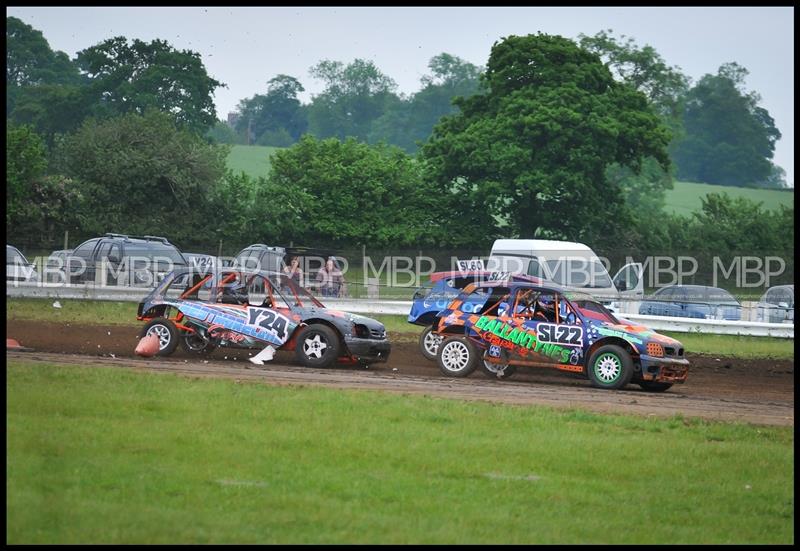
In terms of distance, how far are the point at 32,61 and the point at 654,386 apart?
271 ft

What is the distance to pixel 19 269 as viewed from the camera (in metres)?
31.8

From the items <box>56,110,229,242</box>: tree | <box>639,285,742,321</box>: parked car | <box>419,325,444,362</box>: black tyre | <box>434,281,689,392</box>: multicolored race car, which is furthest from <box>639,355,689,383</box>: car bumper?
<box>56,110,229,242</box>: tree

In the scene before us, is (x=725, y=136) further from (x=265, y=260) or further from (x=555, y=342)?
(x=555, y=342)

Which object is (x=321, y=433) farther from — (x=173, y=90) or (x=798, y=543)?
(x=173, y=90)

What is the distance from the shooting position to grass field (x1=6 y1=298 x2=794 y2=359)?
2589 cm

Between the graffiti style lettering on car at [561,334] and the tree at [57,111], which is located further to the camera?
the tree at [57,111]

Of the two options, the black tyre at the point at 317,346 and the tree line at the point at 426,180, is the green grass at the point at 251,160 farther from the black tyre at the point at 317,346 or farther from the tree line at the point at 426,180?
the black tyre at the point at 317,346

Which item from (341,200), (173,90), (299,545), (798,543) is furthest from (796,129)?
(173,90)

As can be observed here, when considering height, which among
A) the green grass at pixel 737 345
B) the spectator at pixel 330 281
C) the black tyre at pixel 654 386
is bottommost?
the black tyre at pixel 654 386

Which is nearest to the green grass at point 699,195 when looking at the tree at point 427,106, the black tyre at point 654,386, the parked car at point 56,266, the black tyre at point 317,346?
the tree at point 427,106

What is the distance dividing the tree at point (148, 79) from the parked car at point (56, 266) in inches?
1414

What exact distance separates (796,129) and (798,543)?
203 inches

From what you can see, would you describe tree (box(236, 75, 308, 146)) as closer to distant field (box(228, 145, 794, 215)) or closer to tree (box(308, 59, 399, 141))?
tree (box(308, 59, 399, 141))

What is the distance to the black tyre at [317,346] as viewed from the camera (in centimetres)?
1866
